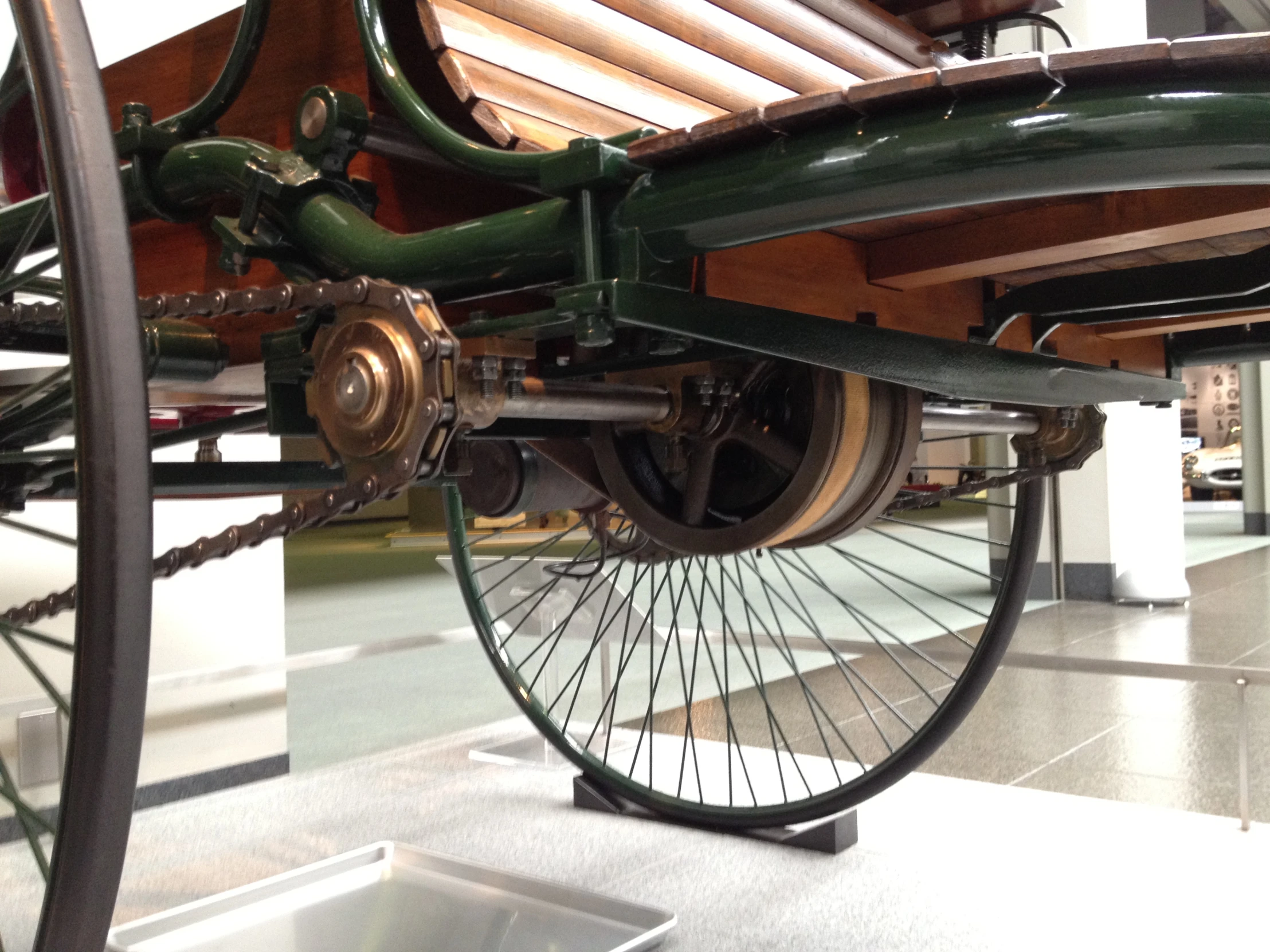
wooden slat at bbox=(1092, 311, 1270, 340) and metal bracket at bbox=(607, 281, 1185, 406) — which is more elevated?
wooden slat at bbox=(1092, 311, 1270, 340)

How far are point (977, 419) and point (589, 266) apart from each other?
35.0 inches

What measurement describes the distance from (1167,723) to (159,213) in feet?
8.66

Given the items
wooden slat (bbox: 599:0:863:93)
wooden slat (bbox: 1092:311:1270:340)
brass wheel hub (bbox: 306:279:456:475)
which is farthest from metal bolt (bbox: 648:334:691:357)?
wooden slat (bbox: 1092:311:1270:340)

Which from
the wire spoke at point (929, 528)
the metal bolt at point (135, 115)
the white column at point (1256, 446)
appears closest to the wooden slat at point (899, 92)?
the metal bolt at point (135, 115)

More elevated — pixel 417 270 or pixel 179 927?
pixel 417 270

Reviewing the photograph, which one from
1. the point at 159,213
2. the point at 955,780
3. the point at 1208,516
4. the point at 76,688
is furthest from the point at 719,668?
the point at 1208,516

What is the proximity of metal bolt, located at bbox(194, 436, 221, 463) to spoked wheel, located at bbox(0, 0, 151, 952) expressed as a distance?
0.67 meters

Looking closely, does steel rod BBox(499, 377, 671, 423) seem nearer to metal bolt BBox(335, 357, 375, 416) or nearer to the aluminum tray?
metal bolt BBox(335, 357, 375, 416)

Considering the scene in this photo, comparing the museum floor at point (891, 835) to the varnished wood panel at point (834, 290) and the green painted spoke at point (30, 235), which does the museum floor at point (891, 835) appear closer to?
the varnished wood panel at point (834, 290)

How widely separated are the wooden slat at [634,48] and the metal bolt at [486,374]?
0.90 feet

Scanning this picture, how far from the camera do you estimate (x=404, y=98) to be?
942 millimetres

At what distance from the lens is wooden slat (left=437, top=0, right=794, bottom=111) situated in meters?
1.04

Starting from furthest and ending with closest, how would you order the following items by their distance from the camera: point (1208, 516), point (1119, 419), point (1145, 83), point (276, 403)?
point (1208, 516), point (1119, 419), point (276, 403), point (1145, 83)

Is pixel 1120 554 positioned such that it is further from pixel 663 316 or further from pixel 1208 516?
pixel 1208 516
